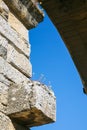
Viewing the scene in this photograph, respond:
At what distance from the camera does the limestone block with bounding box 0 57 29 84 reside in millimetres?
3008

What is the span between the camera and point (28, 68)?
139 inches

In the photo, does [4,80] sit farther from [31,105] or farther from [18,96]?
[31,105]

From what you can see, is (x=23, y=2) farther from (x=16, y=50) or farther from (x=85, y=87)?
(x=85, y=87)

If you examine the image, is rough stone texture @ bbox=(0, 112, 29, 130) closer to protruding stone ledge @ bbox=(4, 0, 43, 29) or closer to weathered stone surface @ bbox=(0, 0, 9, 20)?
weathered stone surface @ bbox=(0, 0, 9, 20)

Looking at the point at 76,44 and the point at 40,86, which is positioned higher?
the point at 76,44

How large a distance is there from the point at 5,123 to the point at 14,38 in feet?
4.13

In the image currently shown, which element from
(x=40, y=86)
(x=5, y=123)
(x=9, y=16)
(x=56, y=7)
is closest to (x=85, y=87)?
(x=40, y=86)

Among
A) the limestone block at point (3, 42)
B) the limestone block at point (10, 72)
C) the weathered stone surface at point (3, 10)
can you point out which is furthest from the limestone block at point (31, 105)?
the weathered stone surface at point (3, 10)

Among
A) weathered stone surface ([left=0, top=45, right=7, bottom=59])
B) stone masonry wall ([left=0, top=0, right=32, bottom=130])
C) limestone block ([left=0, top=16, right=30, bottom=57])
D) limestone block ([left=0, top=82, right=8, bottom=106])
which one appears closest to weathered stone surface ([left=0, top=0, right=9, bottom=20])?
stone masonry wall ([left=0, top=0, right=32, bottom=130])

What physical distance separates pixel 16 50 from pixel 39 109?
110 cm

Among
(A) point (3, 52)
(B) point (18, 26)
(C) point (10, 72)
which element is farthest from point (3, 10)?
(C) point (10, 72)

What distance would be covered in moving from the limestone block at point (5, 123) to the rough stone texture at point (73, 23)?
2.86 feet

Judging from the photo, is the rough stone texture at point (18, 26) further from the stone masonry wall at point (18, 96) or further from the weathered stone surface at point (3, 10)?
the stone masonry wall at point (18, 96)

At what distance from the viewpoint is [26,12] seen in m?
3.92
